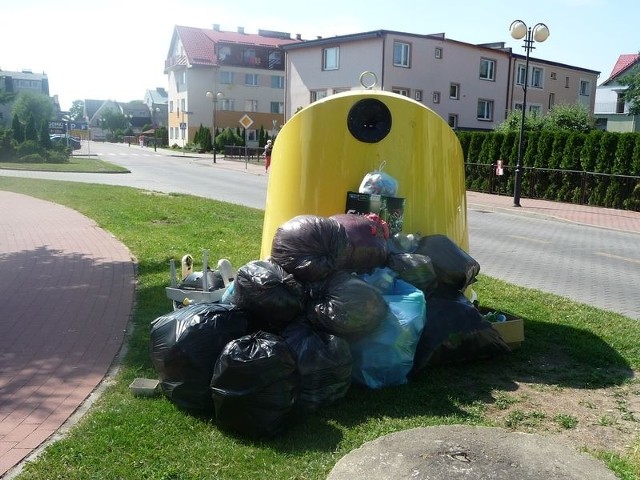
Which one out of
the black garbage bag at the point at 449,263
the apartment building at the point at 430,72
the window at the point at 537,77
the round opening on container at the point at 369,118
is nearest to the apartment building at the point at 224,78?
the apartment building at the point at 430,72

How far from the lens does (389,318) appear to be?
4598 mm

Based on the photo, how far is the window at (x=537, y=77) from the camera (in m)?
48.4

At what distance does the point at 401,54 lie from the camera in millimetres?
39812

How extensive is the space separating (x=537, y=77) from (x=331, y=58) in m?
17.0

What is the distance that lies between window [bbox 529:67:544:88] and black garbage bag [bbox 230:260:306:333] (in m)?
48.2

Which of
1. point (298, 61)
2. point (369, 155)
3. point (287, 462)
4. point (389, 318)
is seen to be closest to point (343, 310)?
point (389, 318)

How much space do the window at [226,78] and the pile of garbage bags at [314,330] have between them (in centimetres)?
6131

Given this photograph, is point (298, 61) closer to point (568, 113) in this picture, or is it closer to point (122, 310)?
point (568, 113)

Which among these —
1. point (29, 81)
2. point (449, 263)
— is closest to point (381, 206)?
point (449, 263)

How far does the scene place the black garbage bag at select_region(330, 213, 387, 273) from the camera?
492cm

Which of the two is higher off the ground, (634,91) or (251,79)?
(251,79)

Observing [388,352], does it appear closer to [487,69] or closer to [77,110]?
[487,69]

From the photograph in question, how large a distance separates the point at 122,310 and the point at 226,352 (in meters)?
3.26

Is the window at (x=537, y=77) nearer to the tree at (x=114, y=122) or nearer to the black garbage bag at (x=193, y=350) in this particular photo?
the black garbage bag at (x=193, y=350)
